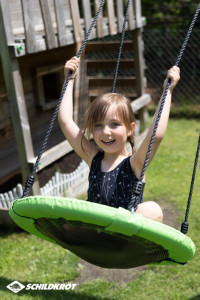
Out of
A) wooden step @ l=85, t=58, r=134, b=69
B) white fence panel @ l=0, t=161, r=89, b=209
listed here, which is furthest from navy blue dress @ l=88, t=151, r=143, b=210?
wooden step @ l=85, t=58, r=134, b=69

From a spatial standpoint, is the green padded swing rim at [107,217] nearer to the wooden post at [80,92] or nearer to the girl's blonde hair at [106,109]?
the girl's blonde hair at [106,109]

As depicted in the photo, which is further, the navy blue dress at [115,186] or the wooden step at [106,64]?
the wooden step at [106,64]

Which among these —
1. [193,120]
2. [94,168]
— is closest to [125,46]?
[193,120]

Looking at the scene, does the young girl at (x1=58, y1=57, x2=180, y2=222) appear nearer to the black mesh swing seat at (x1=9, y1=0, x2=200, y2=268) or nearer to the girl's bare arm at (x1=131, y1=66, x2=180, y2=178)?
the girl's bare arm at (x1=131, y1=66, x2=180, y2=178)

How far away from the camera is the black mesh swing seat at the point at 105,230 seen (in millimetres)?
1694

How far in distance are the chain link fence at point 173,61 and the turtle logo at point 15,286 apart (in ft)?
19.6

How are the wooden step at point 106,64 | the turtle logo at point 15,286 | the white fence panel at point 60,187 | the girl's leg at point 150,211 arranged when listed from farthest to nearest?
the wooden step at point 106,64, the white fence panel at point 60,187, the turtle logo at point 15,286, the girl's leg at point 150,211

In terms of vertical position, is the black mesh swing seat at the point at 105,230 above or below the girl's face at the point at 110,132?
below

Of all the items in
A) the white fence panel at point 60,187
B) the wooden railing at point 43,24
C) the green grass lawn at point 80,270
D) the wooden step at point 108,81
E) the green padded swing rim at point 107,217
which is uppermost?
the wooden railing at point 43,24

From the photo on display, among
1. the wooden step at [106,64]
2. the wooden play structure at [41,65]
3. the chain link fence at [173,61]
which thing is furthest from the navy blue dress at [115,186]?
the chain link fence at [173,61]

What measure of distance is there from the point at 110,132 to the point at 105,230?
23.3 inches

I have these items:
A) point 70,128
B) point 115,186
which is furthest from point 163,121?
point 70,128

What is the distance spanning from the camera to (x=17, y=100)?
13.1 feet

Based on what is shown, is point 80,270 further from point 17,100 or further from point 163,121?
point 163,121
